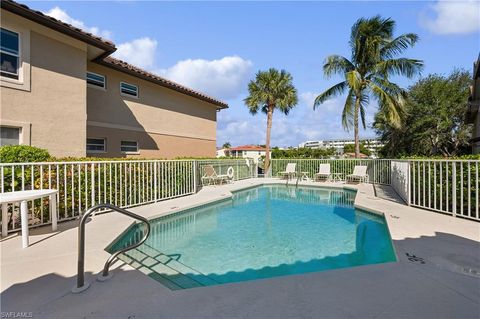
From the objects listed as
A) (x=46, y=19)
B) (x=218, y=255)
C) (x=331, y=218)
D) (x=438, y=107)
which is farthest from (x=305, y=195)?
(x=438, y=107)

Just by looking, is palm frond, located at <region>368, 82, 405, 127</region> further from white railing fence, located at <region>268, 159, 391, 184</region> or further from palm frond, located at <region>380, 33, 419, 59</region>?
white railing fence, located at <region>268, 159, 391, 184</region>

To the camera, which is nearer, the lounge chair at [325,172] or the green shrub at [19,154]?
the green shrub at [19,154]

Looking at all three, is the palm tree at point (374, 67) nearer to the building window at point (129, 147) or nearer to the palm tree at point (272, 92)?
the palm tree at point (272, 92)

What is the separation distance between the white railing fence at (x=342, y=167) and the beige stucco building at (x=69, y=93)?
921 centimetres

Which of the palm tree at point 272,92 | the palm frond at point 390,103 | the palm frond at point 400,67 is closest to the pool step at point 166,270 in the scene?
the palm frond at point 390,103

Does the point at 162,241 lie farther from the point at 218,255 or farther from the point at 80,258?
the point at 80,258

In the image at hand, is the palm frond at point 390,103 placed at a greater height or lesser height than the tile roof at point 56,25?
lesser

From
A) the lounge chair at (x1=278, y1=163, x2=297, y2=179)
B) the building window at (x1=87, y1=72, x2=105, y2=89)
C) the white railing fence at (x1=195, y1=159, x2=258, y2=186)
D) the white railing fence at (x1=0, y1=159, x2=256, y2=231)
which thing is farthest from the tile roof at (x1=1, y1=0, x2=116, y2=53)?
the lounge chair at (x1=278, y1=163, x2=297, y2=179)

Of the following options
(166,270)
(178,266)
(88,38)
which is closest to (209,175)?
(88,38)

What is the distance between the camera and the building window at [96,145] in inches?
444

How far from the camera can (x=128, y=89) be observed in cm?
1303

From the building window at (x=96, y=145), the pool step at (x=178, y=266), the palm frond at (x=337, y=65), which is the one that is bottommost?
the pool step at (x=178, y=266)

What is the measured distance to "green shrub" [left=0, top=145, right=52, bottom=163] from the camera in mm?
6160

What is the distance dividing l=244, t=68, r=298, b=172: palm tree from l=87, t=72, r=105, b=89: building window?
37.6ft
